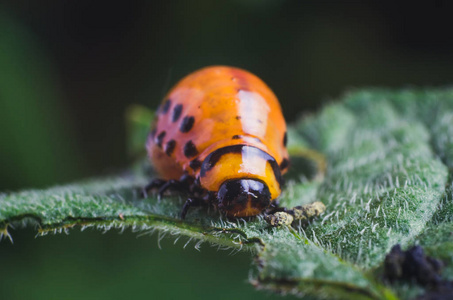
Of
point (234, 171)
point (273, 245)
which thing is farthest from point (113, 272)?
point (273, 245)

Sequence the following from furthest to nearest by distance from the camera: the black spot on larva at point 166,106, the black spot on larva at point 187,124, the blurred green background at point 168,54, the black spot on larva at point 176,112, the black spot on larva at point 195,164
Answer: the blurred green background at point 168,54 → the black spot on larva at point 166,106 → the black spot on larva at point 176,112 → the black spot on larva at point 187,124 → the black spot on larva at point 195,164

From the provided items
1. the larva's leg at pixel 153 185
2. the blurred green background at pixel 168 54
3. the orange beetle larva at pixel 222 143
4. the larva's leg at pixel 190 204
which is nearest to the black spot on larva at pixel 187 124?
the orange beetle larva at pixel 222 143

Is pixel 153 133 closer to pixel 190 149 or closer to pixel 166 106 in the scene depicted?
pixel 166 106

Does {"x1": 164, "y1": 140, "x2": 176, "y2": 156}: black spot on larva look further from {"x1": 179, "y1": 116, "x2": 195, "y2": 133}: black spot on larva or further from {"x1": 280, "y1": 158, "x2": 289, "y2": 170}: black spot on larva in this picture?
{"x1": 280, "y1": 158, "x2": 289, "y2": 170}: black spot on larva

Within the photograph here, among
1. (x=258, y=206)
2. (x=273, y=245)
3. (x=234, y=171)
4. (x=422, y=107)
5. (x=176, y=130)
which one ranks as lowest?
(x=273, y=245)

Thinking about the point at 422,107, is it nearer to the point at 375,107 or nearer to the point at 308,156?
the point at 375,107

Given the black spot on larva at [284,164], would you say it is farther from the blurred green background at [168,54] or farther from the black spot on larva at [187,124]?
the blurred green background at [168,54]

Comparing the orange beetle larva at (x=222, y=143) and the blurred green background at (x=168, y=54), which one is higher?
the blurred green background at (x=168, y=54)
